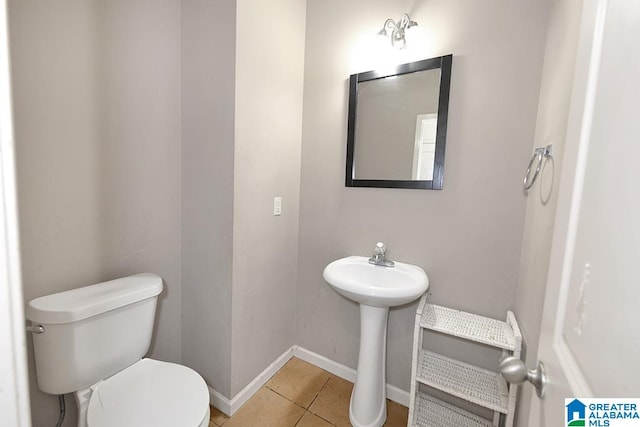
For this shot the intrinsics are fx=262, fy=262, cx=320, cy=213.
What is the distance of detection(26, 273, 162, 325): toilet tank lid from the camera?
940 mm

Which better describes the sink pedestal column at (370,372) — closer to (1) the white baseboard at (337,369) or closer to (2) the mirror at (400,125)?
(1) the white baseboard at (337,369)

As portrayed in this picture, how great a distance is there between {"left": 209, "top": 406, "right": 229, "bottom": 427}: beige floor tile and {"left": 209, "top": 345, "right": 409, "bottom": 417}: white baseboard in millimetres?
16

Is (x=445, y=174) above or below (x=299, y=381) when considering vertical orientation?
above

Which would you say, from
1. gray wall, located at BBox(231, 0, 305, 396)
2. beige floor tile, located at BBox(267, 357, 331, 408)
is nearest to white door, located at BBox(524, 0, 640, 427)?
gray wall, located at BBox(231, 0, 305, 396)

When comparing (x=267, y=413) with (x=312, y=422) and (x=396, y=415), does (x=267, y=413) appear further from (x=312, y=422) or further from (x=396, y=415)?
(x=396, y=415)

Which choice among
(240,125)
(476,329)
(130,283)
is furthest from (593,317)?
(130,283)

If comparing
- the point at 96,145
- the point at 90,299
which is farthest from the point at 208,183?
the point at 90,299

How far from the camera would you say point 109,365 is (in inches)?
42.8

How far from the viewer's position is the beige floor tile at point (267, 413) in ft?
4.60

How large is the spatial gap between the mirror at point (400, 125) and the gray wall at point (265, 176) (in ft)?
1.33

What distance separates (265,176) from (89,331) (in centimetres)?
103

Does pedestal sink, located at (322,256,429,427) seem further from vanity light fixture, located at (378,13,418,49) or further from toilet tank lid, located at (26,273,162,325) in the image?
vanity light fixture, located at (378,13,418,49)

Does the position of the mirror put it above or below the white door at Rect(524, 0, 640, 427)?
above

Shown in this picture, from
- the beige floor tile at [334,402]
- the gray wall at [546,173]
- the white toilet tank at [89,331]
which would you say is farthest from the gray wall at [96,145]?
the gray wall at [546,173]
